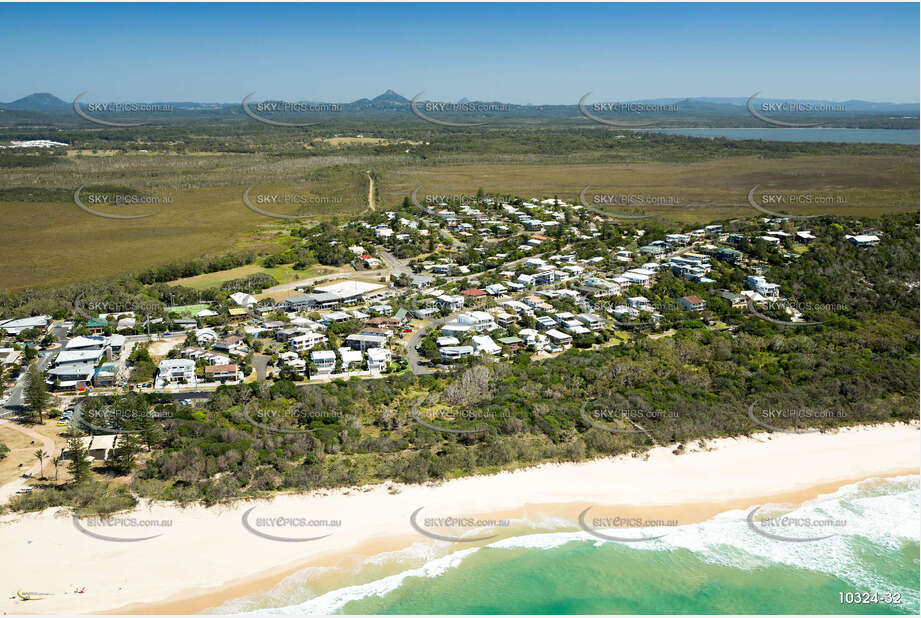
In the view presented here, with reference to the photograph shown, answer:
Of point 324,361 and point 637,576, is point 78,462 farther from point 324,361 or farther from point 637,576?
point 637,576

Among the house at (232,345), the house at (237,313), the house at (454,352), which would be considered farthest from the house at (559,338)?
the house at (237,313)

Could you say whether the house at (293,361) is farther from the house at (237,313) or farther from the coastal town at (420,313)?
the house at (237,313)

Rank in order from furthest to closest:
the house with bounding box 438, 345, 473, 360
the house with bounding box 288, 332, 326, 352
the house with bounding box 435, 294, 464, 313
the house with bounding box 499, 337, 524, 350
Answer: the house with bounding box 435, 294, 464, 313 < the house with bounding box 499, 337, 524, 350 < the house with bounding box 288, 332, 326, 352 < the house with bounding box 438, 345, 473, 360

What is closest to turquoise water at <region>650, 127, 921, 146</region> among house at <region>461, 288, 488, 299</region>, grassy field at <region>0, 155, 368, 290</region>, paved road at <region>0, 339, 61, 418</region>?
grassy field at <region>0, 155, 368, 290</region>

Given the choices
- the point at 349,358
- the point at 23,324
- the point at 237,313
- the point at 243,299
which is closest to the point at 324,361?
the point at 349,358

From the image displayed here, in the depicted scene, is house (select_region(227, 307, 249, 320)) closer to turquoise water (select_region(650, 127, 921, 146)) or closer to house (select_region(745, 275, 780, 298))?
house (select_region(745, 275, 780, 298))

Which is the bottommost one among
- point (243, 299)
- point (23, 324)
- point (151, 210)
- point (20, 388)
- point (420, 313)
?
point (20, 388)
